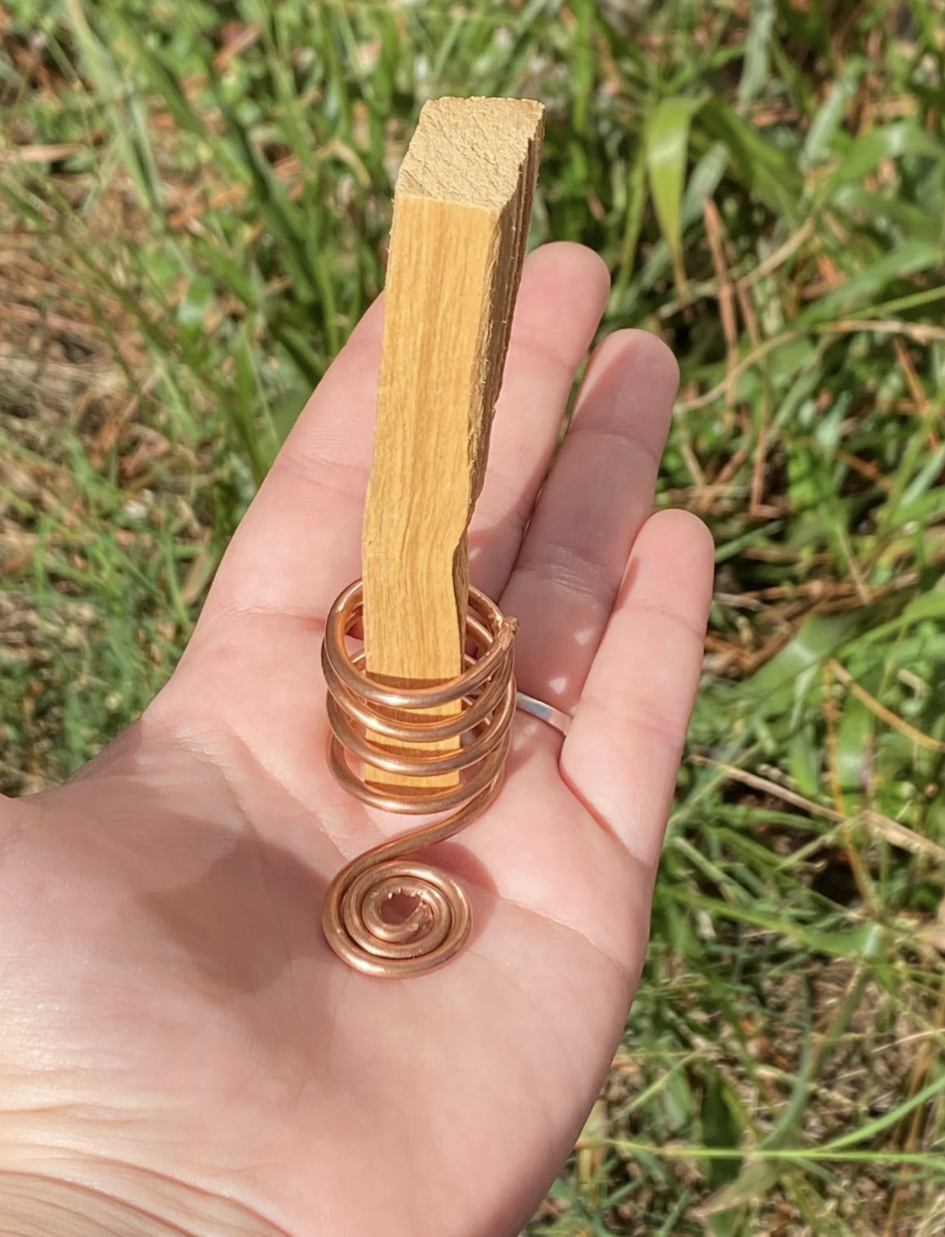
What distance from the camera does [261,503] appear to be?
5.27ft

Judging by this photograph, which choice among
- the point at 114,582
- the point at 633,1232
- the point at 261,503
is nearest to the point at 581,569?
the point at 261,503

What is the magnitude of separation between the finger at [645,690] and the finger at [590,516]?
0.05 metres

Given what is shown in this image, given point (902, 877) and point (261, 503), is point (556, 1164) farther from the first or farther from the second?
point (261, 503)

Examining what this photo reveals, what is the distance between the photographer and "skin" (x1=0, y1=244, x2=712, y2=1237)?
3.61 feet

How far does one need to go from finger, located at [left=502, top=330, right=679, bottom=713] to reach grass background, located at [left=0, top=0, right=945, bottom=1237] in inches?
11.6

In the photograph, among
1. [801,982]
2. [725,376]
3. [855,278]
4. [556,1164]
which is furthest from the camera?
[725,376]

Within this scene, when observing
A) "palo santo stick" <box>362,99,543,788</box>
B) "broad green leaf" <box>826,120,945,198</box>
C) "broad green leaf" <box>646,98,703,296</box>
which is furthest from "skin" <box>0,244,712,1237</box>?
"broad green leaf" <box>826,120,945,198</box>

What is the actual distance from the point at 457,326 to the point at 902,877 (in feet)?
3.74

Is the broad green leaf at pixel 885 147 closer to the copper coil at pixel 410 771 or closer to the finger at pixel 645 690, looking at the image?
the finger at pixel 645 690

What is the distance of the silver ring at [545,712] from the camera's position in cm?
154

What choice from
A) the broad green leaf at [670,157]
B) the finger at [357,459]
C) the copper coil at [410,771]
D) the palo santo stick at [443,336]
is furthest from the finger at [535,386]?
the palo santo stick at [443,336]

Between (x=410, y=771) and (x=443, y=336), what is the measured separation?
0.49 meters

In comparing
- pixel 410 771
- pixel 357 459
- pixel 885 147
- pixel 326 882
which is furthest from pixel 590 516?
pixel 885 147

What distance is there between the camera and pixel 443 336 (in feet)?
3.40
